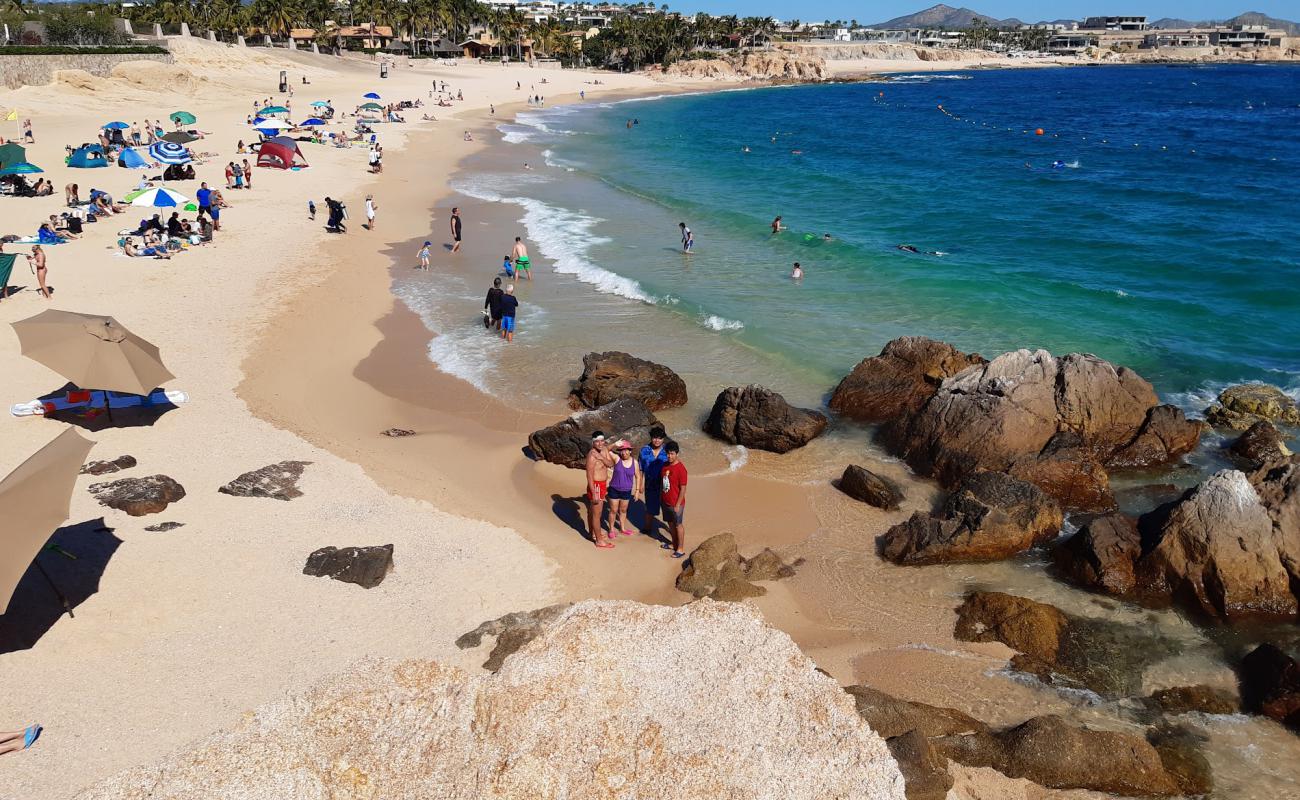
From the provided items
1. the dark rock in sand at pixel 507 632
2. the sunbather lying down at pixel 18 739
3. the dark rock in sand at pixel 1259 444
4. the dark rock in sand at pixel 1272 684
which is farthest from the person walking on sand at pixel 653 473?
the dark rock in sand at pixel 1259 444

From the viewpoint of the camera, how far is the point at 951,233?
3459 cm

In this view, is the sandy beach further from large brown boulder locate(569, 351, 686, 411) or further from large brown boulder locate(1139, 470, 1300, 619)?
large brown boulder locate(1139, 470, 1300, 619)

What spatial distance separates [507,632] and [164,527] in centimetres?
506

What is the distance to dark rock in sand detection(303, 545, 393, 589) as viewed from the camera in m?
10.5

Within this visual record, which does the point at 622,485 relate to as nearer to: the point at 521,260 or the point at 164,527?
the point at 164,527

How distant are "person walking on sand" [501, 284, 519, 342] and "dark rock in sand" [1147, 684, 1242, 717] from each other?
1439 cm

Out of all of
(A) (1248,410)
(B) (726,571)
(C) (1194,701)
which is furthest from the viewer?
(A) (1248,410)

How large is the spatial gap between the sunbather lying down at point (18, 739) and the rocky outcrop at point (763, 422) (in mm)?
10511

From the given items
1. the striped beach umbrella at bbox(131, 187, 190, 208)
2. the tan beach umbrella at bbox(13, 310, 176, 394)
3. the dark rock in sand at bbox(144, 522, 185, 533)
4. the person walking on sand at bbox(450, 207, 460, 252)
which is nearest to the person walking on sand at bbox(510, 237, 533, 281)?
the person walking on sand at bbox(450, 207, 460, 252)

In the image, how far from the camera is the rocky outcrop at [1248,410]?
648 inches

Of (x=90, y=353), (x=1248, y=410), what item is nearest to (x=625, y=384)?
(x=90, y=353)

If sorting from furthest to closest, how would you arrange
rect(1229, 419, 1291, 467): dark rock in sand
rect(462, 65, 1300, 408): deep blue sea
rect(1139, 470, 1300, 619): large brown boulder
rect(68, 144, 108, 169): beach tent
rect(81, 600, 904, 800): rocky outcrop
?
rect(68, 144, 108, 169): beach tent, rect(462, 65, 1300, 408): deep blue sea, rect(1229, 419, 1291, 467): dark rock in sand, rect(1139, 470, 1300, 619): large brown boulder, rect(81, 600, 904, 800): rocky outcrop

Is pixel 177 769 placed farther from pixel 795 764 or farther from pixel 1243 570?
pixel 1243 570

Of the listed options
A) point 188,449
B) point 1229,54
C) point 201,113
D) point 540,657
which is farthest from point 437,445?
point 1229,54
